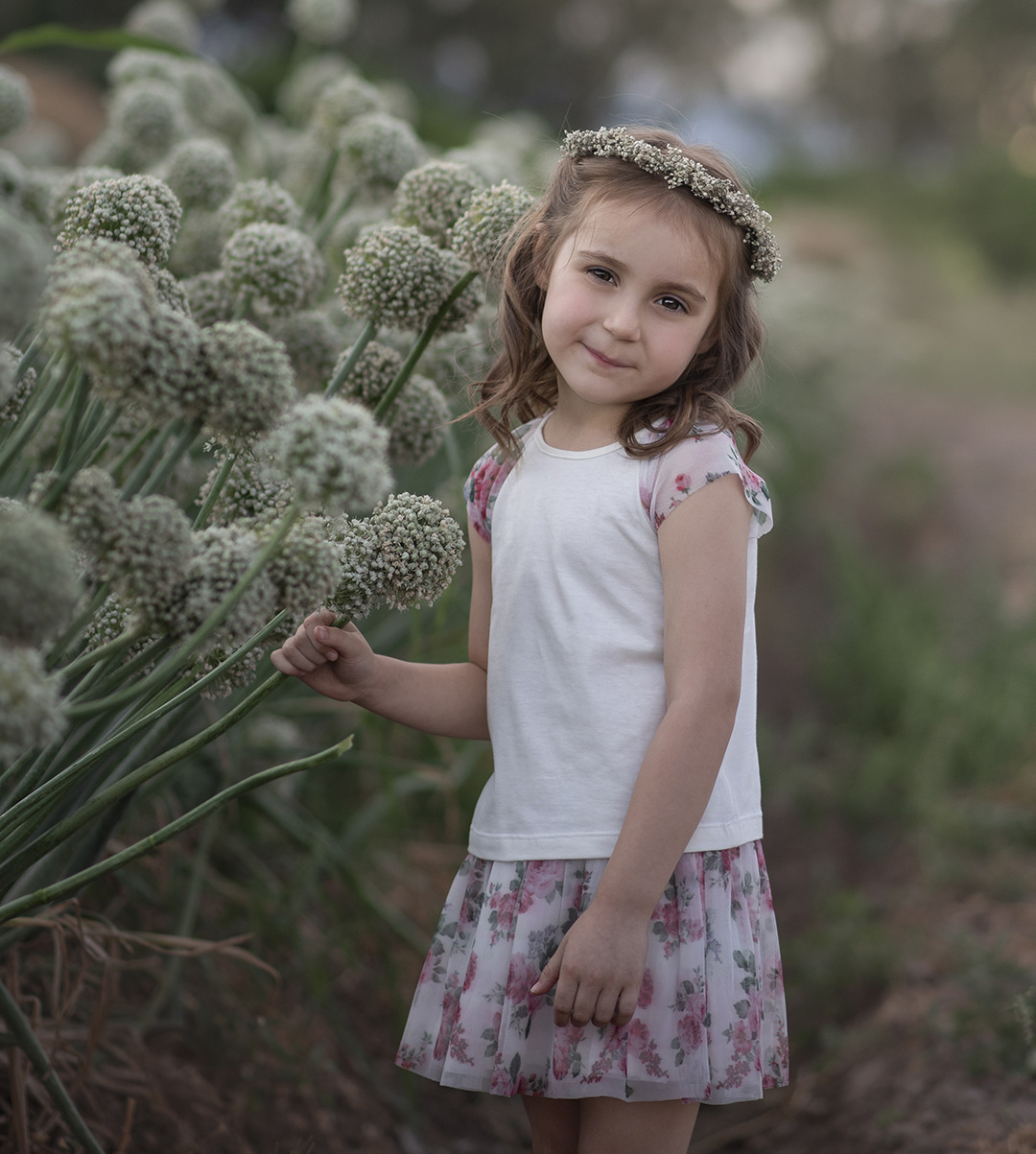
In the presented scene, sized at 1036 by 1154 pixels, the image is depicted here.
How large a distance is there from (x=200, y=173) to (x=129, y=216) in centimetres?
54

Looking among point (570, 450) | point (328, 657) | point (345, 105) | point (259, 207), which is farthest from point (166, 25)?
point (328, 657)

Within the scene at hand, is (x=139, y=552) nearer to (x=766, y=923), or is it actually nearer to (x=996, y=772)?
(x=766, y=923)

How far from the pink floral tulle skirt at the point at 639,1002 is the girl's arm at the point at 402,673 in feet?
0.55

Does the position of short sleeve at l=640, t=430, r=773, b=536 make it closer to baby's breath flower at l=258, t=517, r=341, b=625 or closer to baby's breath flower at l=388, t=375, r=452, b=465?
baby's breath flower at l=388, t=375, r=452, b=465

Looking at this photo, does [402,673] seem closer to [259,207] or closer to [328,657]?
[328,657]

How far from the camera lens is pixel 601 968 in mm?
921

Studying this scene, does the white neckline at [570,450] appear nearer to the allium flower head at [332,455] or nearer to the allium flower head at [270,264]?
the allium flower head at [270,264]

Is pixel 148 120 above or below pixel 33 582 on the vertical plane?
above

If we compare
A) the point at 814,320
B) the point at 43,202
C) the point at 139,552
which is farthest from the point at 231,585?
the point at 814,320

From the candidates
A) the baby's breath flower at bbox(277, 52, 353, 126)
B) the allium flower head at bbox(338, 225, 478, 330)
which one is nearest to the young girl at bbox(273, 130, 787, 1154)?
the allium flower head at bbox(338, 225, 478, 330)

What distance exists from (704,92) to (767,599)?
13367 millimetres

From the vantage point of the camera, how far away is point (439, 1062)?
1.05 m

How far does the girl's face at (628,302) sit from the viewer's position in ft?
3.24

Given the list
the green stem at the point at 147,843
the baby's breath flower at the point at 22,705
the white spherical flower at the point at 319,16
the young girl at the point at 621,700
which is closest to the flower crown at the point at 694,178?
the young girl at the point at 621,700
